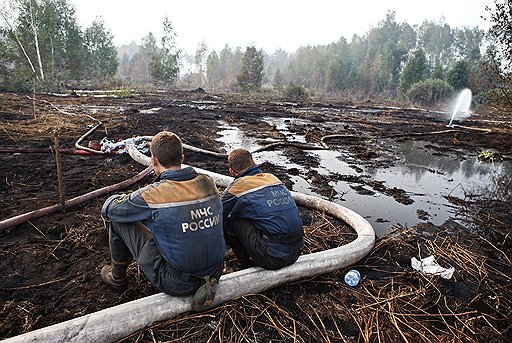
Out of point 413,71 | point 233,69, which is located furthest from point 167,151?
point 233,69

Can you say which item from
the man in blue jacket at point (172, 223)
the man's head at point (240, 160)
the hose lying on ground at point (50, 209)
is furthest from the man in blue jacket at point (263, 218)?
the hose lying on ground at point (50, 209)

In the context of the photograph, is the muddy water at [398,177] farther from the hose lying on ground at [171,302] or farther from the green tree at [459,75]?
the green tree at [459,75]

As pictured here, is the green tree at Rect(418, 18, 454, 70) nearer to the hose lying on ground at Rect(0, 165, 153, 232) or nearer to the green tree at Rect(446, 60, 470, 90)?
the green tree at Rect(446, 60, 470, 90)

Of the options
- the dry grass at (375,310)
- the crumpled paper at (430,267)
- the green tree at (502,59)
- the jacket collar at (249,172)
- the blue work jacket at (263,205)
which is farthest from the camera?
the green tree at (502,59)

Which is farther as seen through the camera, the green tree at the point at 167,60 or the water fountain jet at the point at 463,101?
the green tree at the point at 167,60

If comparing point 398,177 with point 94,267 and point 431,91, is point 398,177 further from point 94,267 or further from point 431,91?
point 431,91

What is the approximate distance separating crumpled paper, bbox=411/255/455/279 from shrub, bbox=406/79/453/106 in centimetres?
3558

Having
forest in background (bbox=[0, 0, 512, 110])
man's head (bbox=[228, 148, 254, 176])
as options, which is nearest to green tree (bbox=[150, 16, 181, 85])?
forest in background (bbox=[0, 0, 512, 110])

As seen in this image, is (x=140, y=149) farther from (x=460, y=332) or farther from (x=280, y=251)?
(x=460, y=332)

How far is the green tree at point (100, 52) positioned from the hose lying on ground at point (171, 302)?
40.5 m

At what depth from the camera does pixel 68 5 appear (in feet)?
100

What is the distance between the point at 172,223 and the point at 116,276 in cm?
95

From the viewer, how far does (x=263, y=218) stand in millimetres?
2436

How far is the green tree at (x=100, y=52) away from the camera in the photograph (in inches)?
1414
